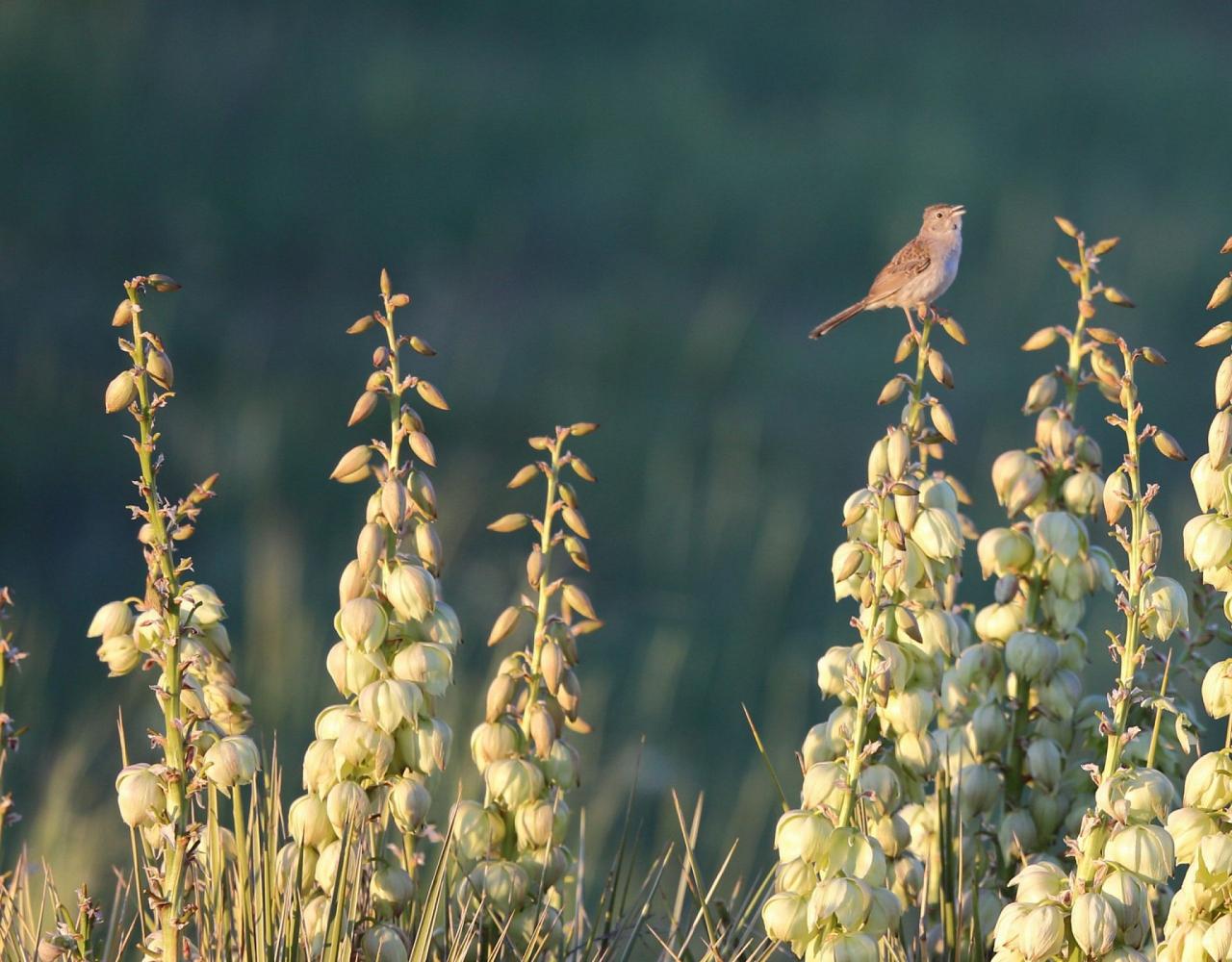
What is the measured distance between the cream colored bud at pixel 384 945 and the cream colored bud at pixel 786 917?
0.30 m

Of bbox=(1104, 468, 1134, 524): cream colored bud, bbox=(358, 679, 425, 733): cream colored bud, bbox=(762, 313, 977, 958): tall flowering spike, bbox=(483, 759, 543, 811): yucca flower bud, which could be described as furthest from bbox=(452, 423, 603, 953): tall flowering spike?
bbox=(1104, 468, 1134, 524): cream colored bud

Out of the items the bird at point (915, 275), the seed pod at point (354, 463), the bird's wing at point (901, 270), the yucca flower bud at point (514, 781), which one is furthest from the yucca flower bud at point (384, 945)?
the bird's wing at point (901, 270)

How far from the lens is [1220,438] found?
1.25 metres

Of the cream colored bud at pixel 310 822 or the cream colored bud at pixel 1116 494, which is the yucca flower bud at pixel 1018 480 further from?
the cream colored bud at pixel 310 822

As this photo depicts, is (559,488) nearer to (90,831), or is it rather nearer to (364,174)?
(90,831)

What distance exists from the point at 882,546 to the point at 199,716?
1.72ft

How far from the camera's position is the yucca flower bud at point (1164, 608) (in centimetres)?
126

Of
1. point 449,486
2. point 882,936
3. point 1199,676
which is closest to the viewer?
point 882,936

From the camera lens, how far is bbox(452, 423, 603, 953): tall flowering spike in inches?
→ 55.0

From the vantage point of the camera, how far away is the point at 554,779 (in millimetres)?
1460

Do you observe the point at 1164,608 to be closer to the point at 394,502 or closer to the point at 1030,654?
the point at 1030,654

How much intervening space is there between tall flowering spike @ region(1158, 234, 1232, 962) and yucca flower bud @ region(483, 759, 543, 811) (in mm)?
509

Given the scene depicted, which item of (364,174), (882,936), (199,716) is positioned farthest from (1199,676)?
(364,174)

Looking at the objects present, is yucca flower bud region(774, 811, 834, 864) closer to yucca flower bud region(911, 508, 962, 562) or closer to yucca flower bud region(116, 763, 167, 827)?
yucca flower bud region(911, 508, 962, 562)
